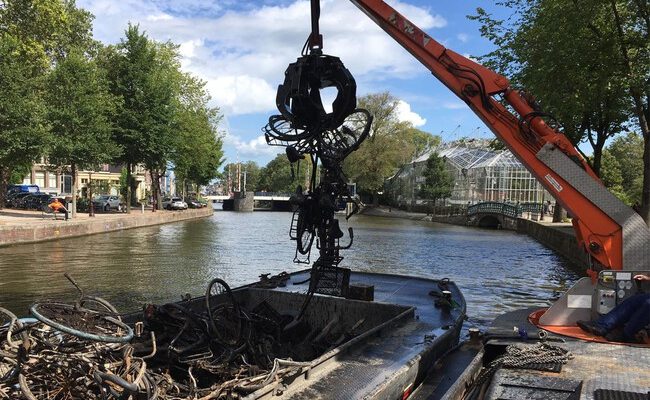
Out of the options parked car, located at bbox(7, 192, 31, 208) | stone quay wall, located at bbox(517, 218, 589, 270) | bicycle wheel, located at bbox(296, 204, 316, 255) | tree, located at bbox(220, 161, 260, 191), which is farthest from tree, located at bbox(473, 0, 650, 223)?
tree, located at bbox(220, 161, 260, 191)

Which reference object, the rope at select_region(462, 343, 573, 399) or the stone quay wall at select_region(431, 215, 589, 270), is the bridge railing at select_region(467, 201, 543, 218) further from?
the rope at select_region(462, 343, 573, 399)

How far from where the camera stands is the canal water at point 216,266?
51.6 feet

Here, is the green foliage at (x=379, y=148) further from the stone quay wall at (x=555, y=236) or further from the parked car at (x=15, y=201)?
the parked car at (x=15, y=201)

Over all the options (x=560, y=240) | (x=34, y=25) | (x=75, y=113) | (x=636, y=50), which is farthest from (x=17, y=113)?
(x=560, y=240)

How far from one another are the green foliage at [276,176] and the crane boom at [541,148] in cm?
11376

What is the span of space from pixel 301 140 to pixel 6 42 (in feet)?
90.3

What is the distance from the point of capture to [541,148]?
802cm

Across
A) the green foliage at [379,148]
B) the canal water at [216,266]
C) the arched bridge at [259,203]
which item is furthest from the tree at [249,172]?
the canal water at [216,266]

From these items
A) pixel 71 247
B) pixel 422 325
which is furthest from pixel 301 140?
pixel 71 247

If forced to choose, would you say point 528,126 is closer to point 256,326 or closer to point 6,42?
point 256,326

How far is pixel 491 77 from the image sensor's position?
8.56 m

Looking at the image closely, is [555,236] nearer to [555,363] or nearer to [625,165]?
[555,363]

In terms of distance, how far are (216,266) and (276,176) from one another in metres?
111

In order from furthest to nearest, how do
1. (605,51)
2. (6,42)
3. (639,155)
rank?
(639,155)
(6,42)
(605,51)
